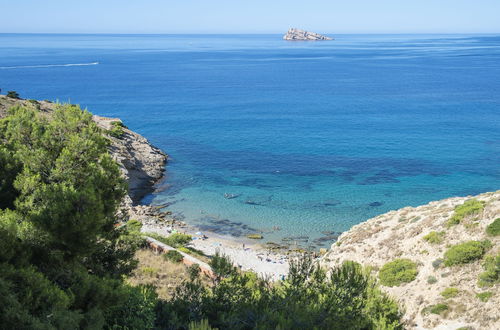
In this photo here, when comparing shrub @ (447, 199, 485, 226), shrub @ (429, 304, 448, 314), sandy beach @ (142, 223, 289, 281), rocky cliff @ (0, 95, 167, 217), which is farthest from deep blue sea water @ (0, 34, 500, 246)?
shrub @ (429, 304, 448, 314)

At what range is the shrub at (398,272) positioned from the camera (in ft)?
74.5

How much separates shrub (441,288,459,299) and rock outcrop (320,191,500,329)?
0.14 metres

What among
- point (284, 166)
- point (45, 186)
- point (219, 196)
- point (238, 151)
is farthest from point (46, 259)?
point (238, 151)

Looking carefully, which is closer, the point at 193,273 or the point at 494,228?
the point at 193,273

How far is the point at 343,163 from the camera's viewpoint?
5341 cm

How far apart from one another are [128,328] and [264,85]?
105 meters

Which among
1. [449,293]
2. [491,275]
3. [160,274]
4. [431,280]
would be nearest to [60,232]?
[160,274]

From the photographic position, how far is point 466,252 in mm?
21906

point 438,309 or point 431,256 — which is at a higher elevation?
point 431,256

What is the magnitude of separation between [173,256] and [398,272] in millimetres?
12640

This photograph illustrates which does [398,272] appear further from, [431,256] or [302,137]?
[302,137]

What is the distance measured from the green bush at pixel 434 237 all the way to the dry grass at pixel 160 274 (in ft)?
43.7

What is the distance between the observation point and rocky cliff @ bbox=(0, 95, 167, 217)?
147ft

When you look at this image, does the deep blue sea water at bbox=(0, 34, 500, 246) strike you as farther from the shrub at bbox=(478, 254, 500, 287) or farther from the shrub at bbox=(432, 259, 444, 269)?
the shrub at bbox=(478, 254, 500, 287)
